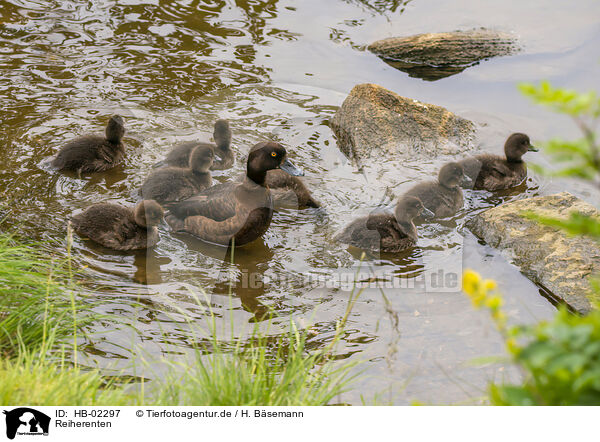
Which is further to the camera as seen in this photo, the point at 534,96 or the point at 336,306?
the point at 336,306

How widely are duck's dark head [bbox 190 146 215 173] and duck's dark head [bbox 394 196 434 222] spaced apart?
168 centimetres

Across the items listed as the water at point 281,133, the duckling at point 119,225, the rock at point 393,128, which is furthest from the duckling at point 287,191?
the rock at point 393,128

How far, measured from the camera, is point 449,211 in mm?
5504

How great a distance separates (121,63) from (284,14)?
2423mm

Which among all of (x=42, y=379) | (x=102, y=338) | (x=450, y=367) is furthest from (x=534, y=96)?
(x=102, y=338)

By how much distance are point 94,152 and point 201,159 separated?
3.23ft

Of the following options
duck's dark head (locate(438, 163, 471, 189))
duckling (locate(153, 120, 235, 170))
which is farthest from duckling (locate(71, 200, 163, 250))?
duck's dark head (locate(438, 163, 471, 189))

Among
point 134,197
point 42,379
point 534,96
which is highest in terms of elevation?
point 534,96

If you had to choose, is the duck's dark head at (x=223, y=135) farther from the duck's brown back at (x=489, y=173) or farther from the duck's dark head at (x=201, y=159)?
the duck's brown back at (x=489, y=173)

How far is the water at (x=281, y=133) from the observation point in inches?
154

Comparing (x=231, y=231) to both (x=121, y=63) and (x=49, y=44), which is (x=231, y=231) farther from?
(x=49, y=44)

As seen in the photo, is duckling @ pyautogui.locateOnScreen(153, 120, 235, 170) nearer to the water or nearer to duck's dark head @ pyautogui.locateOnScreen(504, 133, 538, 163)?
the water

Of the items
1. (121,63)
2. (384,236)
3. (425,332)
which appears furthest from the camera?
(121,63)
